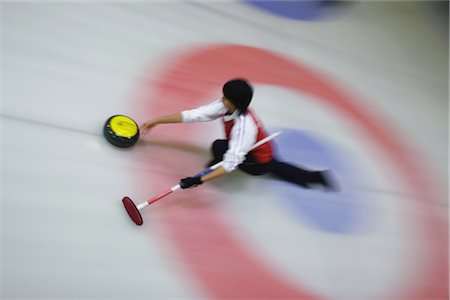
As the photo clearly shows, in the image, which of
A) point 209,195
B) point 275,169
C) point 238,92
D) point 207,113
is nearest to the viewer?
point 238,92

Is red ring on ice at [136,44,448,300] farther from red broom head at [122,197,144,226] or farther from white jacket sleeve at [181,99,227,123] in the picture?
white jacket sleeve at [181,99,227,123]

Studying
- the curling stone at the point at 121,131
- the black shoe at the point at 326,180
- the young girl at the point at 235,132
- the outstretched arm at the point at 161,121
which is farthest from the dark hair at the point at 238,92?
the black shoe at the point at 326,180

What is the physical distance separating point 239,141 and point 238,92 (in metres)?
0.15

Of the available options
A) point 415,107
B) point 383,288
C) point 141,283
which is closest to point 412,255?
point 383,288

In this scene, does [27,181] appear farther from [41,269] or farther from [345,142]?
[345,142]

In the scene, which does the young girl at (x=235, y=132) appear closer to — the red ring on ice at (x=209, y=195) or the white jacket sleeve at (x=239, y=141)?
the white jacket sleeve at (x=239, y=141)

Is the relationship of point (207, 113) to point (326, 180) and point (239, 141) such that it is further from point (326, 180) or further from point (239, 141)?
point (326, 180)

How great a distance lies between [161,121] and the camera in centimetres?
142

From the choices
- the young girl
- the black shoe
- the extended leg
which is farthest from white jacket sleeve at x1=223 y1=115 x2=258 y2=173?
the black shoe

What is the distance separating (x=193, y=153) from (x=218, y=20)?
76 centimetres

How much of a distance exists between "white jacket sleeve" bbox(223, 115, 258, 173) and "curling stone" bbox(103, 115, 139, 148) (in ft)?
1.07

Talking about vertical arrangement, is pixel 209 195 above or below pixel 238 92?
below

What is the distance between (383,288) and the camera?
1536mm

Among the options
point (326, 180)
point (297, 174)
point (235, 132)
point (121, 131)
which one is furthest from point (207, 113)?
point (326, 180)
